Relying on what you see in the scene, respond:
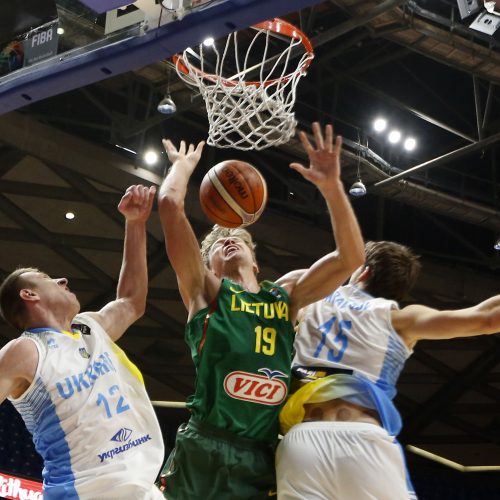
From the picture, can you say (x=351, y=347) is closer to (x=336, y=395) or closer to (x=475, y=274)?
(x=336, y=395)

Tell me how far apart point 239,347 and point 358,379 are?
551mm

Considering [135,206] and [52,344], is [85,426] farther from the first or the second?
[135,206]

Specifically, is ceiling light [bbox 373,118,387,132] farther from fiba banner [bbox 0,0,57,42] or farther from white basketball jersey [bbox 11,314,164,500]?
white basketball jersey [bbox 11,314,164,500]

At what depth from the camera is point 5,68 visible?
18.9 ft

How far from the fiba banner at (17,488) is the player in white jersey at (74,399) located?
7470mm

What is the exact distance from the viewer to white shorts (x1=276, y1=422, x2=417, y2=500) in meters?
3.61

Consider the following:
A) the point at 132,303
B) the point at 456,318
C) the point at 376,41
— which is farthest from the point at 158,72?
the point at 456,318

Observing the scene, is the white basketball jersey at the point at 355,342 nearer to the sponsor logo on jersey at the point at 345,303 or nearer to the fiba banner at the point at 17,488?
the sponsor logo on jersey at the point at 345,303

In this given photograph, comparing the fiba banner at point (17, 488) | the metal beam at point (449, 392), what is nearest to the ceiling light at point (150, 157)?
the fiba banner at point (17, 488)

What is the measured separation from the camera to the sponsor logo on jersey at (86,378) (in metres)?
3.71

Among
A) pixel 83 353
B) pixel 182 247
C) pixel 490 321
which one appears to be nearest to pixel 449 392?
pixel 490 321

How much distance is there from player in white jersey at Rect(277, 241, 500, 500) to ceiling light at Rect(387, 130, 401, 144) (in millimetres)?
9616

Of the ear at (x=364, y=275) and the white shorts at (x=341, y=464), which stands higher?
the ear at (x=364, y=275)

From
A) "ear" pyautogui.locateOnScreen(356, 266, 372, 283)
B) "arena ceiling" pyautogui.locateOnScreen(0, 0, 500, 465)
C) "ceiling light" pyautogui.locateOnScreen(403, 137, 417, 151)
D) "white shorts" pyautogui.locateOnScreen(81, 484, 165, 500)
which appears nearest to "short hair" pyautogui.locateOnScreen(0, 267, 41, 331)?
"white shorts" pyautogui.locateOnScreen(81, 484, 165, 500)
